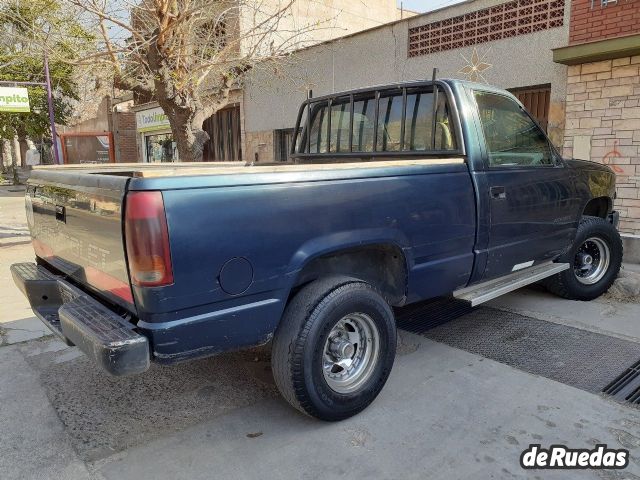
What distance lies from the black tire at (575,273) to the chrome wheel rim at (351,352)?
8.91 feet

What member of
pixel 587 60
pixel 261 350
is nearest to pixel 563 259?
pixel 261 350

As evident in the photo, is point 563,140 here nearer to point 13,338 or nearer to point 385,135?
point 385,135

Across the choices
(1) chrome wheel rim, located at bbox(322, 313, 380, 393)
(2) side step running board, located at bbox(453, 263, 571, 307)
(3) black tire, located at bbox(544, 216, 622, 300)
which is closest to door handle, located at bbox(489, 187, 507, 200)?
(2) side step running board, located at bbox(453, 263, 571, 307)

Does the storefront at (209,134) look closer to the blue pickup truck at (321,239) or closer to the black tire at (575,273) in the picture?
the blue pickup truck at (321,239)

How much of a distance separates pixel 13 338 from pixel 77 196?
241cm

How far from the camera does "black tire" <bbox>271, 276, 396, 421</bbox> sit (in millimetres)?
2715

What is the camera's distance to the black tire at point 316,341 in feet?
8.91

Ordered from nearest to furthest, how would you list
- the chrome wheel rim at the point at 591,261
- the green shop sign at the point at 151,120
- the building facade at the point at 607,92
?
the chrome wheel rim at the point at 591,261, the building facade at the point at 607,92, the green shop sign at the point at 151,120

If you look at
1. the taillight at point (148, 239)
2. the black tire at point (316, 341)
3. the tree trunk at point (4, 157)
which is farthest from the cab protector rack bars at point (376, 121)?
the tree trunk at point (4, 157)

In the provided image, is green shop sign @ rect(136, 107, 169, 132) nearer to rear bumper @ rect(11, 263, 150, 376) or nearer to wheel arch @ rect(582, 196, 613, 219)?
wheel arch @ rect(582, 196, 613, 219)

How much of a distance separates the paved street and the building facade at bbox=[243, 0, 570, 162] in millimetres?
5122

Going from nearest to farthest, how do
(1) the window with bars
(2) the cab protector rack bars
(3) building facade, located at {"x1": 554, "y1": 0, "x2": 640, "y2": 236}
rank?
1. (2) the cab protector rack bars
2. (3) building facade, located at {"x1": 554, "y1": 0, "x2": 640, "y2": 236}
3. (1) the window with bars

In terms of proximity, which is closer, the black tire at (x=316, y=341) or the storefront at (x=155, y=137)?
the black tire at (x=316, y=341)

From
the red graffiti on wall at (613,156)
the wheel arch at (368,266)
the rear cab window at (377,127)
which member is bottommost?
the wheel arch at (368,266)
